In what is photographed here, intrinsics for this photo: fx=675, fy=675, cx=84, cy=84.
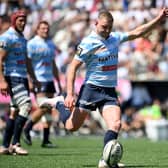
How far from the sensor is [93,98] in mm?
Result: 9547

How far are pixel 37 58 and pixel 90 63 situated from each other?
5.13 meters

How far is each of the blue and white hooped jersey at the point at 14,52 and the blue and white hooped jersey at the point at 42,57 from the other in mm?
2618

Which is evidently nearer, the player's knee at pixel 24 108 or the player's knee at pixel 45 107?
the player's knee at pixel 45 107

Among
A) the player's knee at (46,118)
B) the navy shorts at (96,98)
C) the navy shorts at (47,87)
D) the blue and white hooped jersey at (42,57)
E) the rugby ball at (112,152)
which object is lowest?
the player's knee at (46,118)

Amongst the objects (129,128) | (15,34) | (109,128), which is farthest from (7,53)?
(129,128)

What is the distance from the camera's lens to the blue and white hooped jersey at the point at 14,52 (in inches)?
451

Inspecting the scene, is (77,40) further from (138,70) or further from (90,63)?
(90,63)

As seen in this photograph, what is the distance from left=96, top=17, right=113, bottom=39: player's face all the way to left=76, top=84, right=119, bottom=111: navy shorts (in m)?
0.76

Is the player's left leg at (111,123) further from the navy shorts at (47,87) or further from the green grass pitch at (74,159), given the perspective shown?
the navy shorts at (47,87)

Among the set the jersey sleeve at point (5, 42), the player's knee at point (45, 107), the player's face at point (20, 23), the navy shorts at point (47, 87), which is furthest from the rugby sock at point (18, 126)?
the navy shorts at point (47, 87)

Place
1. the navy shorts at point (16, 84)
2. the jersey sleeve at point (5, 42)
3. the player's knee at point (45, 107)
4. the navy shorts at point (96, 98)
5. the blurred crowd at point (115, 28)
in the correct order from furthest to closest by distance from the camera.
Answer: the blurred crowd at point (115, 28) < the navy shorts at point (16, 84) < the jersey sleeve at point (5, 42) < the player's knee at point (45, 107) < the navy shorts at point (96, 98)

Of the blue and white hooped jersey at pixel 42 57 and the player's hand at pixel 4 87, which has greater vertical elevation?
the blue and white hooped jersey at pixel 42 57

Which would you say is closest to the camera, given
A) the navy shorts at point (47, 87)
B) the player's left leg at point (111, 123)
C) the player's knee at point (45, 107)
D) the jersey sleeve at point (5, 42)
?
Result: the player's left leg at point (111, 123)

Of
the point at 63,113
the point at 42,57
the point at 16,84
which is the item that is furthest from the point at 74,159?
the point at 42,57
